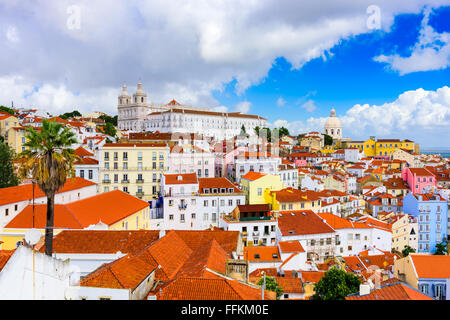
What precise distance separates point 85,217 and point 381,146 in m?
131

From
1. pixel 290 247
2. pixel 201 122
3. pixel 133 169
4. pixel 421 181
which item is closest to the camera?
pixel 290 247

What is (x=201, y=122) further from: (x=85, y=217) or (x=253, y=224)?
(x=85, y=217)

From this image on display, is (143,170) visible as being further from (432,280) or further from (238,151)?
(432,280)

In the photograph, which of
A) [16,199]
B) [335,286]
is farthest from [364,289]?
[16,199]

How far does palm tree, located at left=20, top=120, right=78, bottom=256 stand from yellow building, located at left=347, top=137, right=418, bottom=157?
12944cm

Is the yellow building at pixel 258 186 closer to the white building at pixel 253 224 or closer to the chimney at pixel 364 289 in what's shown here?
the white building at pixel 253 224

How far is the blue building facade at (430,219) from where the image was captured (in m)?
49.6

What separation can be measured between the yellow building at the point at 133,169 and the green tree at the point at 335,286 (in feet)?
90.5

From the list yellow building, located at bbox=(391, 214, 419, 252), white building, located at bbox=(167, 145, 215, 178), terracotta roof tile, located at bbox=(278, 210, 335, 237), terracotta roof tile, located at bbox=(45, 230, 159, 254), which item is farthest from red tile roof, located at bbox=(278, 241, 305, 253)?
white building, located at bbox=(167, 145, 215, 178)

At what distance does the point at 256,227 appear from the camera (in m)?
34.1

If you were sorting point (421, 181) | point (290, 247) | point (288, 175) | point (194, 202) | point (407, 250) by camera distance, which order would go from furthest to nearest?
point (421, 181), point (288, 175), point (407, 250), point (194, 202), point (290, 247)

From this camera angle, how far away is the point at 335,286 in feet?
69.4

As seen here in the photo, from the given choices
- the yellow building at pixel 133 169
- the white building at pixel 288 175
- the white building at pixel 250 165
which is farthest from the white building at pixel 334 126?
the yellow building at pixel 133 169
